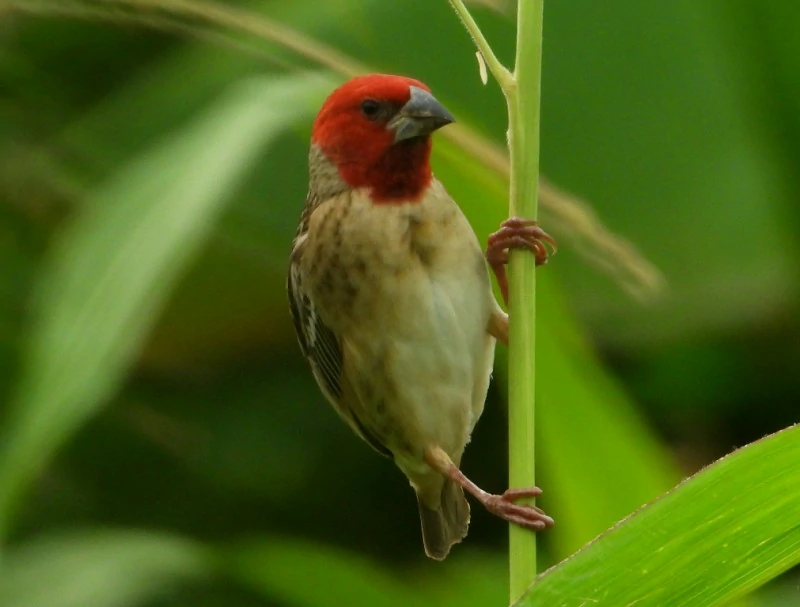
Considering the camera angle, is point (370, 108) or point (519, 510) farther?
point (370, 108)

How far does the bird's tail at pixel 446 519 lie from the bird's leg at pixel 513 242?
0.38 metres

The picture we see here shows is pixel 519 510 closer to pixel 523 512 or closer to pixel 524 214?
pixel 523 512

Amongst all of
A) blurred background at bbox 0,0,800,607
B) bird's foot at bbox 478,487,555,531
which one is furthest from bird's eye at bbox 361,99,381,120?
bird's foot at bbox 478,487,555,531

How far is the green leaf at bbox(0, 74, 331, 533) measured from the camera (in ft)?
3.73

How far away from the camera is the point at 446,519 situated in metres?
1.86

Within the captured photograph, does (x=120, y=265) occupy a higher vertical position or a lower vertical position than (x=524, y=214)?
lower

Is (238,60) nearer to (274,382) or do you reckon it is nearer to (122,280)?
(274,382)

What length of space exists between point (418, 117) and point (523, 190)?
507 mm

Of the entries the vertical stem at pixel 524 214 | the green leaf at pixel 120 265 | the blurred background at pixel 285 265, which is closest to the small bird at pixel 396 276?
the green leaf at pixel 120 265

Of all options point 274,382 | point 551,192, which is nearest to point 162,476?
point 274,382

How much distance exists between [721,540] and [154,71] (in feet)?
6.10

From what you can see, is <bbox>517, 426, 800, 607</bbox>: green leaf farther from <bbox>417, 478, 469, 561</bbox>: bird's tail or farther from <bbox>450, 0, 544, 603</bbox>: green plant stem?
<bbox>417, 478, 469, 561</bbox>: bird's tail

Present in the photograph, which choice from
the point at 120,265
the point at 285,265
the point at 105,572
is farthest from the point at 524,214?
the point at 285,265

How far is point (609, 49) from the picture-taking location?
233cm
